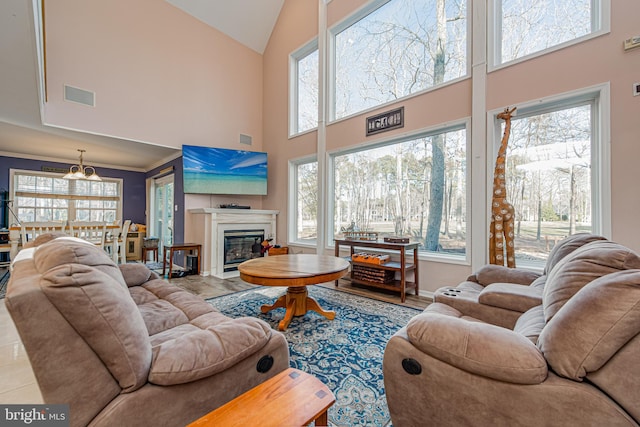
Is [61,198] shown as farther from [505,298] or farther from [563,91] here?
[563,91]

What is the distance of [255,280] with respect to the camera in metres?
2.22

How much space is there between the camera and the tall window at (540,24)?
2.49 meters

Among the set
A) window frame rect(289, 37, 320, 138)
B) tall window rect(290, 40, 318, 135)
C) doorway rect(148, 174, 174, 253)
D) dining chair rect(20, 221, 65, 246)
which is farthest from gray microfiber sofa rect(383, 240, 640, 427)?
doorway rect(148, 174, 174, 253)

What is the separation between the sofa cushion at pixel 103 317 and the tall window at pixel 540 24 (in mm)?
3914

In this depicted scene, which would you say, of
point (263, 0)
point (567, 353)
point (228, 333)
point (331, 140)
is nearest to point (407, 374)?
point (567, 353)

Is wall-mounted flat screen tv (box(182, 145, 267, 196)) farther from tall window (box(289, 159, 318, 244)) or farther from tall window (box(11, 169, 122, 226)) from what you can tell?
tall window (box(11, 169, 122, 226))

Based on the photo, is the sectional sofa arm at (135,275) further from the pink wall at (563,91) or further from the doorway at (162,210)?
the doorway at (162,210)

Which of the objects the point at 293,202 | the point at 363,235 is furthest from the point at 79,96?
the point at 363,235

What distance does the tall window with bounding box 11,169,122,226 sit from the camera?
5.42 meters

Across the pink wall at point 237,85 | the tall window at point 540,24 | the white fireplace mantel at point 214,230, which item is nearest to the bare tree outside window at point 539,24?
the tall window at point 540,24

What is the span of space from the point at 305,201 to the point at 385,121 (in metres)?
2.11

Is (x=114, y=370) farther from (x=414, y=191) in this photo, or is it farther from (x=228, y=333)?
(x=414, y=191)

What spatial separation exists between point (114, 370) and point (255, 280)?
140 centimetres

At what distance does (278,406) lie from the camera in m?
0.77
